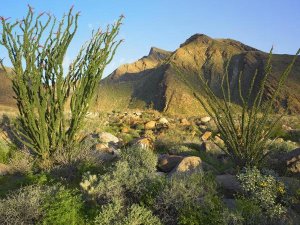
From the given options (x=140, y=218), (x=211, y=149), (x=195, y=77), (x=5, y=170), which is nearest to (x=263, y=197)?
(x=140, y=218)

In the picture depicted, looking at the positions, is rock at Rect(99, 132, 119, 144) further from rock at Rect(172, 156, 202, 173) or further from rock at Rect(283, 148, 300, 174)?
rock at Rect(283, 148, 300, 174)

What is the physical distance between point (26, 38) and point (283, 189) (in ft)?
19.8

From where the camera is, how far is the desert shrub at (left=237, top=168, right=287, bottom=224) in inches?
212

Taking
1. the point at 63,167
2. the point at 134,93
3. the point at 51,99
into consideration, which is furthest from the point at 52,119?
the point at 134,93

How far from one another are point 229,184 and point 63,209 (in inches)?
112

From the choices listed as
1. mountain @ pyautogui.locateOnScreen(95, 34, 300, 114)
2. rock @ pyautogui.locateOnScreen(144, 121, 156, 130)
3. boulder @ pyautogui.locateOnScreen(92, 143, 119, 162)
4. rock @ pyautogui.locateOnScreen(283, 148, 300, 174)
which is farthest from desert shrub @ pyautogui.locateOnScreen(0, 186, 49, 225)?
mountain @ pyautogui.locateOnScreen(95, 34, 300, 114)

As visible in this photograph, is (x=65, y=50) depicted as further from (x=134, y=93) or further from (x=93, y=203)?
(x=134, y=93)

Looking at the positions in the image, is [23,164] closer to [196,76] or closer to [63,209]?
[63,209]

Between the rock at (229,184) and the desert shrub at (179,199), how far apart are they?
64 centimetres

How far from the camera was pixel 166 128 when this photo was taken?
1506cm

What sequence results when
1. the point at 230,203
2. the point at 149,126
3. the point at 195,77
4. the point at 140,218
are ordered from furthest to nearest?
the point at 195,77
the point at 149,126
the point at 230,203
the point at 140,218

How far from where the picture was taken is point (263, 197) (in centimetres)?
573

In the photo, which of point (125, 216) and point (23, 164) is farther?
point (23, 164)

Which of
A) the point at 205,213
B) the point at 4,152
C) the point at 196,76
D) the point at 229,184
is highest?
the point at 196,76
